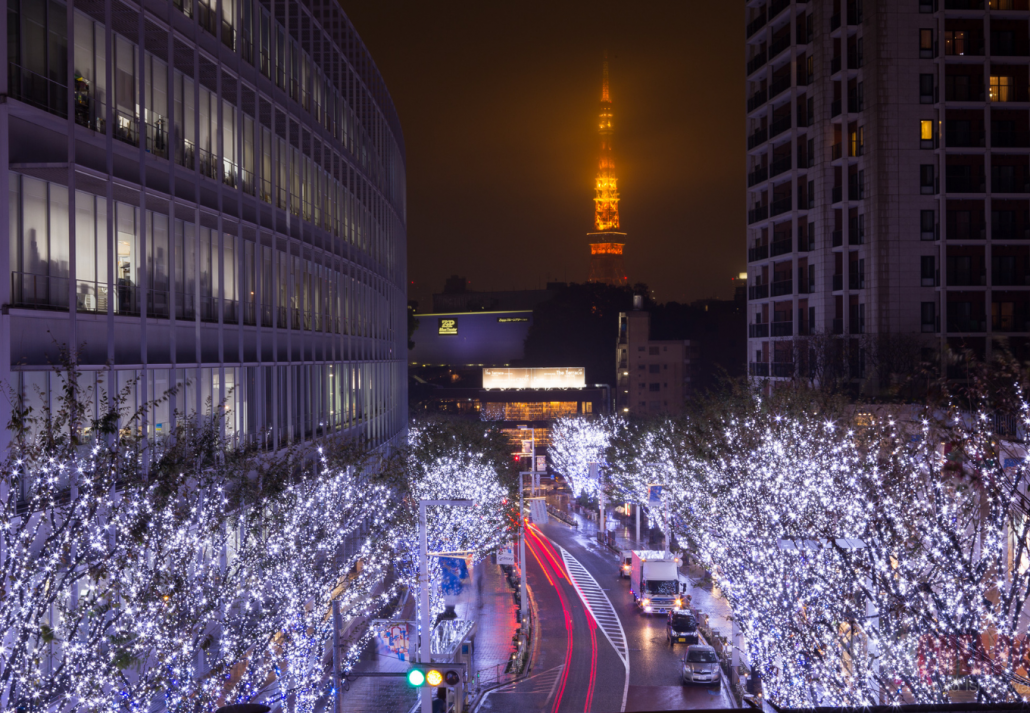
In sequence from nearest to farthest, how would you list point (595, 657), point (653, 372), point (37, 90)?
1. point (37, 90)
2. point (595, 657)
3. point (653, 372)

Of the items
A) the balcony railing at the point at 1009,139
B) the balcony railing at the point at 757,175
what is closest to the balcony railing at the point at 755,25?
the balcony railing at the point at 757,175

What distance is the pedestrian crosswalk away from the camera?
30297mm

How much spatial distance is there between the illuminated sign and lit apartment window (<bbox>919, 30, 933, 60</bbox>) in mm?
56908

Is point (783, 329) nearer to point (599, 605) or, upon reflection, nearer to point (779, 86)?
point (779, 86)

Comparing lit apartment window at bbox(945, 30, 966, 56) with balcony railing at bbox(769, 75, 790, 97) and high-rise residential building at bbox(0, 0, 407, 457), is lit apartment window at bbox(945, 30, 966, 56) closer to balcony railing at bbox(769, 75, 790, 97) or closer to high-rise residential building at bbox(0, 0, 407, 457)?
balcony railing at bbox(769, 75, 790, 97)

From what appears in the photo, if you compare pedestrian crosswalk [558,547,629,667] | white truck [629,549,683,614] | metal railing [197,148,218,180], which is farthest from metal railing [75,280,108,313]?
white truck [629,549,683,614]

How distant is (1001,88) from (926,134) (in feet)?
14.9

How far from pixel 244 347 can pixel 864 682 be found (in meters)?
18.8

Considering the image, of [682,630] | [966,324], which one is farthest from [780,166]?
[682,630]

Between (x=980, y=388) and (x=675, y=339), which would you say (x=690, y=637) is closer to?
(x=980, y=388)

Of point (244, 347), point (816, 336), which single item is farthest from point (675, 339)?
point (244, 347)

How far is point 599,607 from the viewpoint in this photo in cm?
3616

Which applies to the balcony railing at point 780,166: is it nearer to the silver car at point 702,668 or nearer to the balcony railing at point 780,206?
the balcony railing at point 780,206

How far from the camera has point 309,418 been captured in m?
29.7
